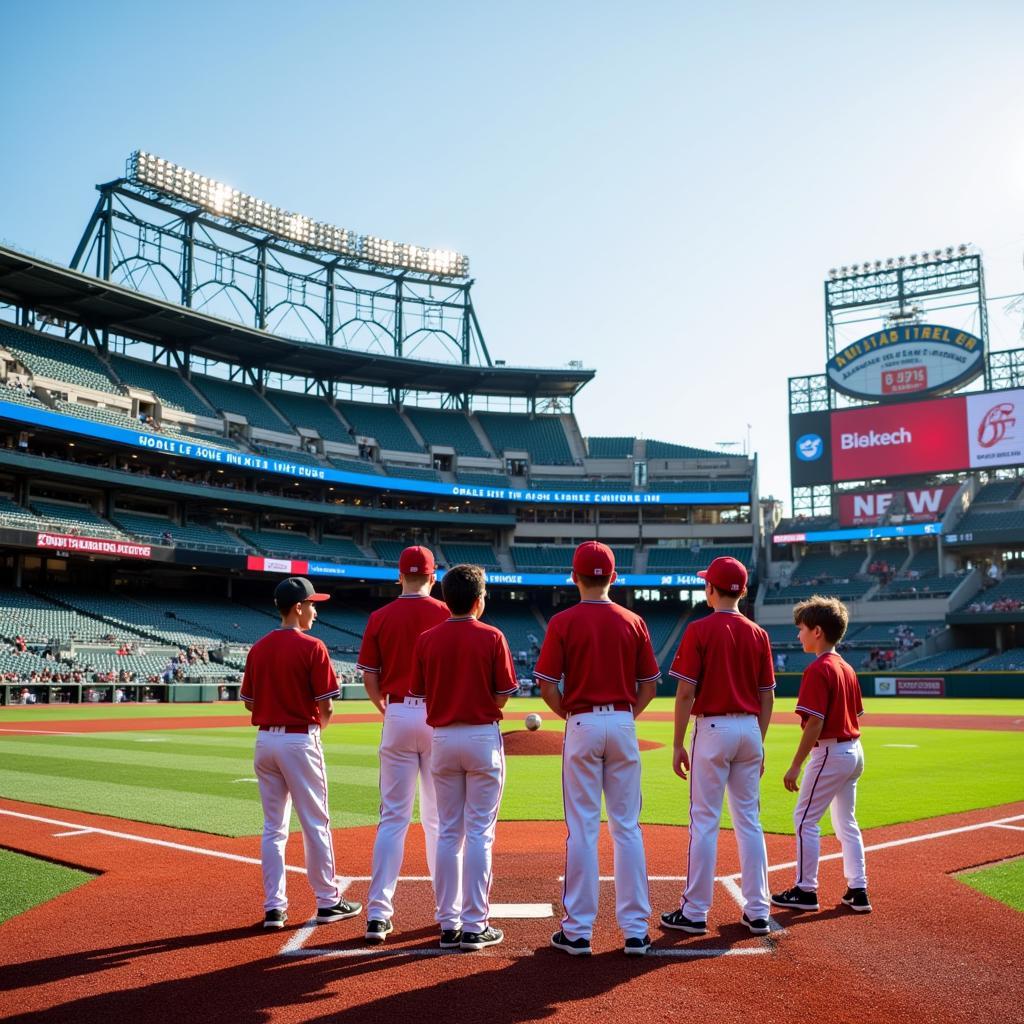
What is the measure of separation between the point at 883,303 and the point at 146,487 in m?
45.6

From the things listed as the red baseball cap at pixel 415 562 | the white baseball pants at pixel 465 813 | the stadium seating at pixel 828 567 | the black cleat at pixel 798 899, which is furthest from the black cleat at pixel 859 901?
the stadium seating at pixel 828 567

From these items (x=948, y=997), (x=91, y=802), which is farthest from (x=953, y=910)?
(x=91, y=802)

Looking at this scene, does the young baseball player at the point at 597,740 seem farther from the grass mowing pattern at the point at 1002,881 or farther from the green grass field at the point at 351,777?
the green grass field at the point at 351,777

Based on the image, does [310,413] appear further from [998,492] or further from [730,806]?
[730,806]

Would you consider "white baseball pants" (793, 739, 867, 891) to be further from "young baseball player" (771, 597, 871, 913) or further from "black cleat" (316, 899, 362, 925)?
"black cleat" (316, 899, 362, 925)

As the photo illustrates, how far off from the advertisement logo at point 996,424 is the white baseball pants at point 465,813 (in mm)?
56021

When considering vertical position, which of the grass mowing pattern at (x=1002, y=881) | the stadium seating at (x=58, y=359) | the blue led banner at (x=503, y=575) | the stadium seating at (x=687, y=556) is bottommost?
the grass mowing pattern at (x=1002, y=881)

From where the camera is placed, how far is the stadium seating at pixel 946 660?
49312 mm

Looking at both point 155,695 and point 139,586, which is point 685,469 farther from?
point 155,695

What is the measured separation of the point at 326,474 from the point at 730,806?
52954 millimetres

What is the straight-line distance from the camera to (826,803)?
6.62m

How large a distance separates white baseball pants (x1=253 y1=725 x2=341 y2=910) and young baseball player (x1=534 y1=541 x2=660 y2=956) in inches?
64.4

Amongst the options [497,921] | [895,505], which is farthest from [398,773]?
[895,505]

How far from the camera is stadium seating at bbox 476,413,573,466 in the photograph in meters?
69.1
